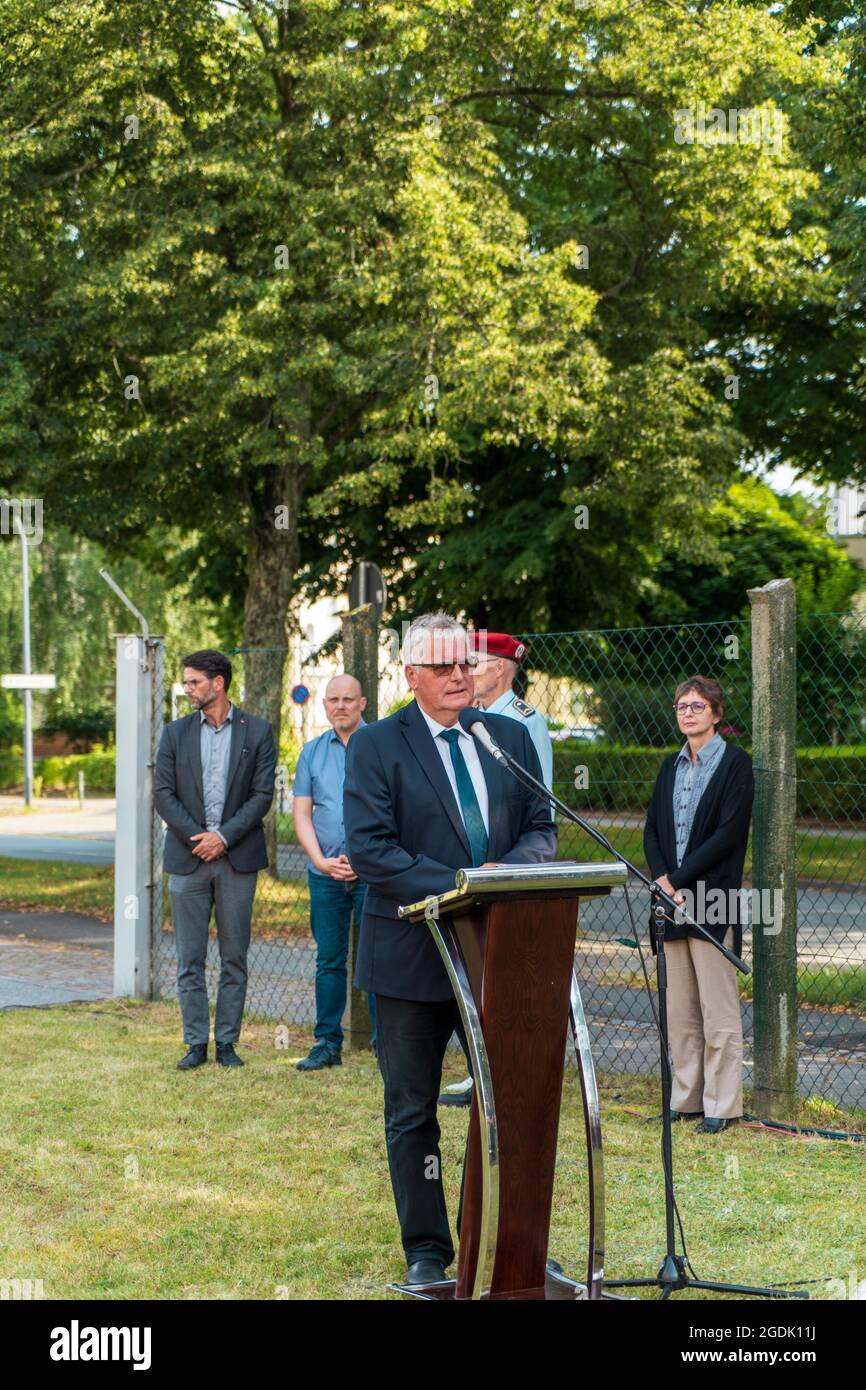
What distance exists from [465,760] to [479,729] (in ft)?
1.23

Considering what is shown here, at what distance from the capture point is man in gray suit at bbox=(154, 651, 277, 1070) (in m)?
7.92

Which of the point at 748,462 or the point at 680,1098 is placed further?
the point at 748,462

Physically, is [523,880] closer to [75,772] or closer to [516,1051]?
[516,1051]

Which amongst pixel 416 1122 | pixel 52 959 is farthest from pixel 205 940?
pixel 52 959

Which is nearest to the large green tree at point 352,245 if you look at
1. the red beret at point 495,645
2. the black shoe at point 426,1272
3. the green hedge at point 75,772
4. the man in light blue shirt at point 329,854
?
the man in light blue shirt at point 329,854

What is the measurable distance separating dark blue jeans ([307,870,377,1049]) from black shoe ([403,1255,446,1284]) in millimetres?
3245

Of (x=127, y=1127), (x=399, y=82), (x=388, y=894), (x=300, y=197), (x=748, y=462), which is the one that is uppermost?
(x=399, y=82)

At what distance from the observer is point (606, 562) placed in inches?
832

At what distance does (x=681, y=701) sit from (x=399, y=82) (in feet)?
32.4

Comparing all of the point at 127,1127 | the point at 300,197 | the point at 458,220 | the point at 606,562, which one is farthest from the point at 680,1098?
the point at 606,562

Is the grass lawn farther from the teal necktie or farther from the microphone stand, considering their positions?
the teal necktie
